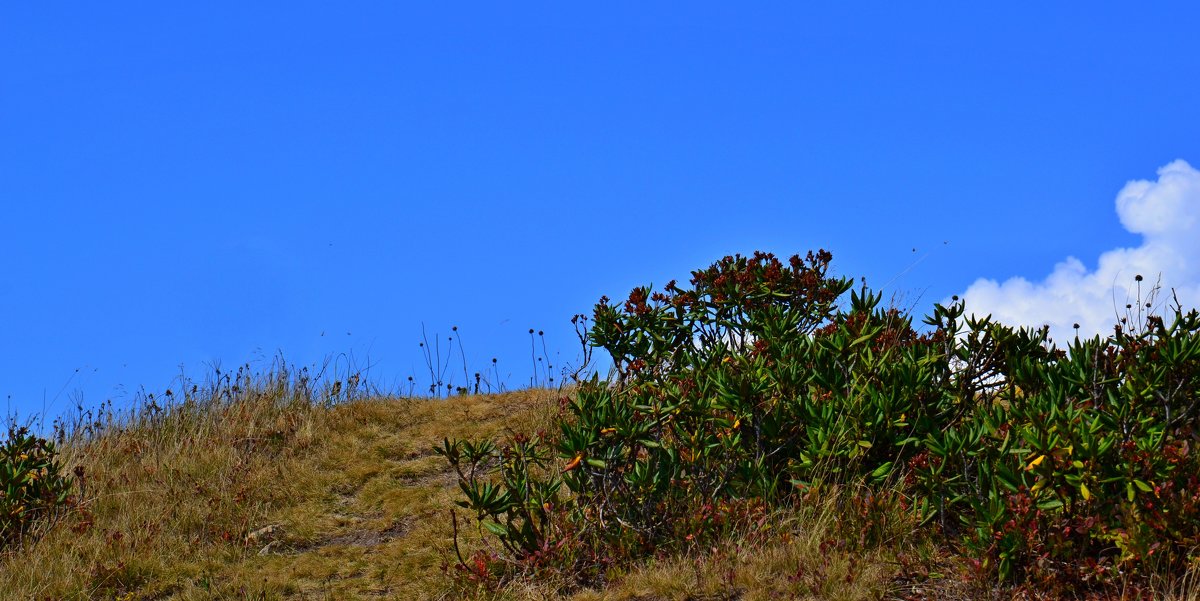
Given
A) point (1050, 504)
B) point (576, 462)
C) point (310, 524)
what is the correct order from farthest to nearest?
point (310, 524) → point (576, 462) → point (1050, 504)

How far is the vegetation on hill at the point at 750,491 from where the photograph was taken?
21.1ft

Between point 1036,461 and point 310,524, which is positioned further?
point 310,524

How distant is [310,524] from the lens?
9.80 m

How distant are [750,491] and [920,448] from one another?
1.29 metres

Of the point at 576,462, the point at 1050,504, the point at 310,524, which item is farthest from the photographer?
the point at 310,524

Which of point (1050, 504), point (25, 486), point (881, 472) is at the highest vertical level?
point (25, 486)

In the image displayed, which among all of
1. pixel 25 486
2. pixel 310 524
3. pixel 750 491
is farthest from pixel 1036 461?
pixel 25 486

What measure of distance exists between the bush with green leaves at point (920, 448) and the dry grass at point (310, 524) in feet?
1.18

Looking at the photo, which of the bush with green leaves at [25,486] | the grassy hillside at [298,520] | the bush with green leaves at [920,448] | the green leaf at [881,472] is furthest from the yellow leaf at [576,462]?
the bush with green leaves at [25,486]

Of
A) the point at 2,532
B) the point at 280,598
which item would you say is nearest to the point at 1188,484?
the point at 280,598

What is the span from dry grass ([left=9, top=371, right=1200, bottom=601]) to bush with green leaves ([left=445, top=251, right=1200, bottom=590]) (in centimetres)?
36

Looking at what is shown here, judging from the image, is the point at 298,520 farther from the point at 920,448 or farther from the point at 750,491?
the point at 920,448

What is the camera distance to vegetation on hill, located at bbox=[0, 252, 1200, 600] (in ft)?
21.1

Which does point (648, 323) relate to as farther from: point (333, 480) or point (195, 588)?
point (195, 588)
